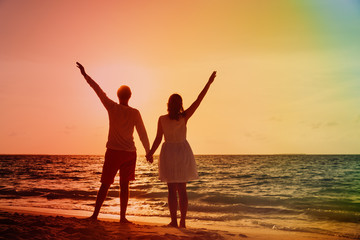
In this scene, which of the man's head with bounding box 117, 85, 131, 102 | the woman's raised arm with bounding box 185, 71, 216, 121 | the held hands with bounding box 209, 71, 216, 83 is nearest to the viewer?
the woman's raised arm with bounding box 185, 71, 216, 121

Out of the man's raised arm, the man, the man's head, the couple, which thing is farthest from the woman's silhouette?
the man's raised arm

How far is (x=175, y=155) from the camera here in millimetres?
5234

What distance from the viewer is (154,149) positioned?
216 inches

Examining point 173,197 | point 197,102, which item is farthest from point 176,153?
point 197,102

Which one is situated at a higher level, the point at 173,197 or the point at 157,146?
the point at 157,146

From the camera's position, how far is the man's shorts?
5.37 meters

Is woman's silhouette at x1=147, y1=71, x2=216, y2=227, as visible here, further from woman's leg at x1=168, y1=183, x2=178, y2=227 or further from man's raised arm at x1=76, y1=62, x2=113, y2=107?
man's raised arm at x1=76, y1=62, x2=113, y2=107

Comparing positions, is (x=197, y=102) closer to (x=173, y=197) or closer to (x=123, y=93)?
(x=123, y=93)

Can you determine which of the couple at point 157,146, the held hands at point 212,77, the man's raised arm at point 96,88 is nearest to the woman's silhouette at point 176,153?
the couple at point 157,146

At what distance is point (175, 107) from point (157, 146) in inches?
27.6

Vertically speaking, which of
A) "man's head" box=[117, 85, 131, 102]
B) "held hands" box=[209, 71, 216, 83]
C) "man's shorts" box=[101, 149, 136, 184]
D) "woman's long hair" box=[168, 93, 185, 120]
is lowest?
"man's shorts" box=[101, 149, 136, 184]

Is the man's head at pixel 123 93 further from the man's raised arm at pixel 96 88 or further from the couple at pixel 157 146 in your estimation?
the man's raised arm at pixel 96 88

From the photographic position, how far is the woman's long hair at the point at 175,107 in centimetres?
521

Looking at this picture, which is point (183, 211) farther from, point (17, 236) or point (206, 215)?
point (206, 215)
